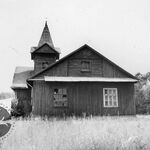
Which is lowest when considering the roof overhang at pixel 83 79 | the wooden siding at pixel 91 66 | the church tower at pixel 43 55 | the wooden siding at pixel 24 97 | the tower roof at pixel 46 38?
the wooden siding at pixel 24 97

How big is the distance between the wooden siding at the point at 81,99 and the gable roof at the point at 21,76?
872cm

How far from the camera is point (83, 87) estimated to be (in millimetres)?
19641

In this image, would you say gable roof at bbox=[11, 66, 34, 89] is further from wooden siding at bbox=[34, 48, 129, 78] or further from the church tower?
wooden siding at bbox=[34, 48, 129, 78]

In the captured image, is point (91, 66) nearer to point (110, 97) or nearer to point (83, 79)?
point (83, 79)

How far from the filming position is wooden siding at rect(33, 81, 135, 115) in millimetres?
18953

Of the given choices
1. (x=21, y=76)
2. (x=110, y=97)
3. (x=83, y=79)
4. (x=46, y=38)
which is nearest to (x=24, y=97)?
(x=21, y=76)

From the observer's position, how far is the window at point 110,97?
20.0 metres

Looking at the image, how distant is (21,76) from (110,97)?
47.3 feet

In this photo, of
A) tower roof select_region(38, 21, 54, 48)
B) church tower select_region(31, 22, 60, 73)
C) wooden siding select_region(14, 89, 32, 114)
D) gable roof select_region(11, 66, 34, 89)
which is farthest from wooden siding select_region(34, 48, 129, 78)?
tower roof select_region(38, 21, 54, 48)

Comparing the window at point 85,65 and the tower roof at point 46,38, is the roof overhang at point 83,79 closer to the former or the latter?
the window at point 85,65

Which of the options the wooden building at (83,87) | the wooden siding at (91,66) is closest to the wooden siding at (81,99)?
the wooden building at (83,87)

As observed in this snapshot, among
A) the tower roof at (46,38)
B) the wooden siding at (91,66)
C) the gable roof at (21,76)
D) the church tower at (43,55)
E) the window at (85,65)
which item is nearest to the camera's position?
the wooden siding at (91,66)

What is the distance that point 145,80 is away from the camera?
49.5m

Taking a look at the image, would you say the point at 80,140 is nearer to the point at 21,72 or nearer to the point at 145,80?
the point at 21,72
